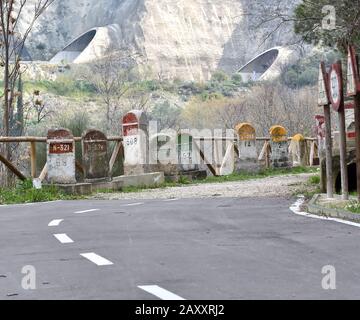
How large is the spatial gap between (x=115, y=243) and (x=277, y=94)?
71629mm

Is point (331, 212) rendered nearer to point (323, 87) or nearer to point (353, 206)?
point (353, 206)

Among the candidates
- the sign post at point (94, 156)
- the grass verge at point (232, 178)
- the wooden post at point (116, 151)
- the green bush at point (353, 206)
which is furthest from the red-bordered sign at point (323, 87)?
the wooden post at point (116, 151)

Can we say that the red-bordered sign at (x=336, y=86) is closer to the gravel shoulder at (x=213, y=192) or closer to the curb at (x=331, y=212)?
the curb at (x=331, y=212)

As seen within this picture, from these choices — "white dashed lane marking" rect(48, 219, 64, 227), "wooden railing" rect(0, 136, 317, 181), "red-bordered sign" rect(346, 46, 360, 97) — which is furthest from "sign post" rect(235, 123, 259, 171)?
"white dashed lane marking" rect(48, 219, 64, 227)

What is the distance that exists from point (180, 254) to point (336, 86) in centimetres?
668

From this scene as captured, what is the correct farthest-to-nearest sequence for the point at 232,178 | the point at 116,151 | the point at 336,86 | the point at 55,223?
the point at 232,178, the point at 116,151, the point at 336,86, the point at 55,223

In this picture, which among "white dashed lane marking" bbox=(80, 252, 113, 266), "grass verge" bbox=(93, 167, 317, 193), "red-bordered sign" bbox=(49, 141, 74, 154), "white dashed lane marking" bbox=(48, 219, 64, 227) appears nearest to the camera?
"white dashed lane marking" bbox=(80, 252, 113, 266)

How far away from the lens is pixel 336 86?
14141 mm

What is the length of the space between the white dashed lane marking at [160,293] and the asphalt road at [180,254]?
0.02 meters

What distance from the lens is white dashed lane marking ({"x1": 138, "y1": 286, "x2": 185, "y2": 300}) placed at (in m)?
6.15

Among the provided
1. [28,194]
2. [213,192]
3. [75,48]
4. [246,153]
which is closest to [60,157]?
[28,194]

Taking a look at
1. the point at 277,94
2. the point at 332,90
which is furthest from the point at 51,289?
the point at 277,94

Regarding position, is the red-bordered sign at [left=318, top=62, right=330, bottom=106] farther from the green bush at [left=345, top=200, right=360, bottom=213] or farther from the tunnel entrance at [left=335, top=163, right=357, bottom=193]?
the tunnel entrance at [left=335, top=163, right=357, bottom=193]

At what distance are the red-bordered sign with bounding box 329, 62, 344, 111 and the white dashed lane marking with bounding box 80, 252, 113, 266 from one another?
674cm
